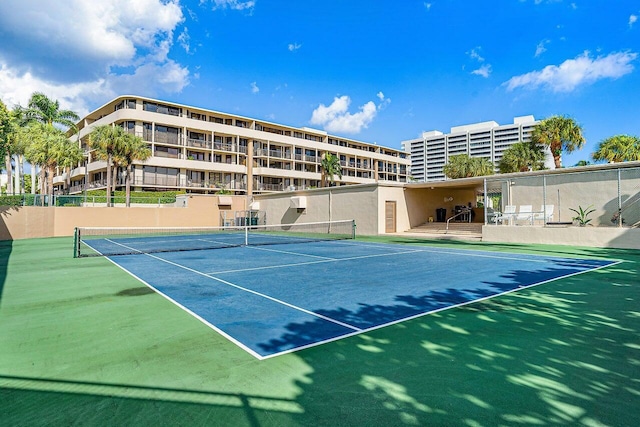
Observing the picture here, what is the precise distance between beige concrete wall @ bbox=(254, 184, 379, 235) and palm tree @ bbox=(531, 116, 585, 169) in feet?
60.6

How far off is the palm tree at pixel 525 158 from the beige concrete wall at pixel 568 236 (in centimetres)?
1864

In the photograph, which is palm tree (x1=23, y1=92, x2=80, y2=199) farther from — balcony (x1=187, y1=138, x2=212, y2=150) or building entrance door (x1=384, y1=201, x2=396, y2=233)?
building entrance door (x1=384, y1=201, x2=396, y2=233)

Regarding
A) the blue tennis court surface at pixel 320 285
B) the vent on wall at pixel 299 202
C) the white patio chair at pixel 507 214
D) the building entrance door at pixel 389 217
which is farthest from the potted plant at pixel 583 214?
the vent on wall at pixel 299 202

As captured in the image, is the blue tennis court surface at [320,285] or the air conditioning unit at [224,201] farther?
the air conditioning unit at [224,201]

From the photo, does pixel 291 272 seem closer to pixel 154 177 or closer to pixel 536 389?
pixel 536 389

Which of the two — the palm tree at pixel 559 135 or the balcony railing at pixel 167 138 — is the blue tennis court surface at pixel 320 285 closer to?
the palm tree at pixel 559 135

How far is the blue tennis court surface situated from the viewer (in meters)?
5.43

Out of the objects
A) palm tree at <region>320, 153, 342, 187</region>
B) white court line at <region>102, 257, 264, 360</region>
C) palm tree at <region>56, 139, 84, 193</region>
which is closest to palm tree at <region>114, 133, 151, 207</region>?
palm tree at <region>56, 139, 84, 193</region>

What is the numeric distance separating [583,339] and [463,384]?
2.43 metres

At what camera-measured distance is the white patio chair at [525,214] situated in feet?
63.6

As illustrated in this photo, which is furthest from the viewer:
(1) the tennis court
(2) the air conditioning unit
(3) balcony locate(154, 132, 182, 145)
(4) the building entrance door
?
(3) balcony locate(154, 132, 182, 145)

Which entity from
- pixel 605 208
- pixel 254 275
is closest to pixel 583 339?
pixel 254 275

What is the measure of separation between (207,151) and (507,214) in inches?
1702

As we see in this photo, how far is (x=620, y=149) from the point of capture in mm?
34406
